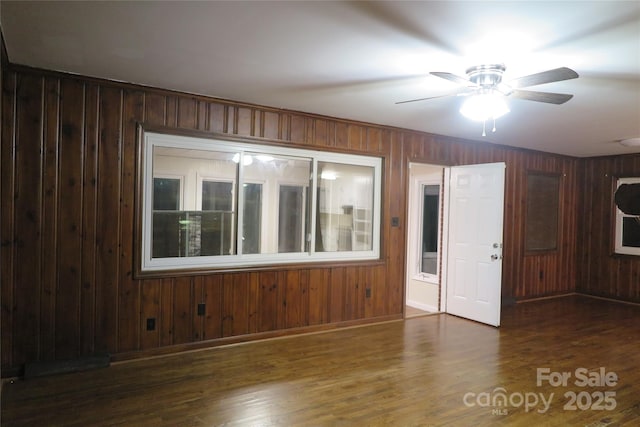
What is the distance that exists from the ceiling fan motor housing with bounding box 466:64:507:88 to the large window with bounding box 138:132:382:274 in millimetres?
2002

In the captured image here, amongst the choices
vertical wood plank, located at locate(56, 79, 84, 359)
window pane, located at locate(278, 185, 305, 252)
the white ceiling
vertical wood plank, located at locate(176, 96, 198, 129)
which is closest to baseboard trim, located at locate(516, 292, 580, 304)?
the white ceiling

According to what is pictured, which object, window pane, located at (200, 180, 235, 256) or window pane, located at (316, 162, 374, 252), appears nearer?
window pane, located at (200, 180, 235, 256)

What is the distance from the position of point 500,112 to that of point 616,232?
555 centimetres

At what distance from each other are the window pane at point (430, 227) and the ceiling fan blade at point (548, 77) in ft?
11.7

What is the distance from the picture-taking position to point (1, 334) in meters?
3.14

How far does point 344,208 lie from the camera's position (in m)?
4.94

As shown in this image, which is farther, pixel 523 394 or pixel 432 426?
pixel 523 394

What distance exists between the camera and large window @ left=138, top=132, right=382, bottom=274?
12.4ft

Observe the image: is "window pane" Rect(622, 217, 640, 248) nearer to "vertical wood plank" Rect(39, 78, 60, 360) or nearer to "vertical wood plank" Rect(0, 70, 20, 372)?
"vertical wood plank" Rect(39, 78, 60, 360)

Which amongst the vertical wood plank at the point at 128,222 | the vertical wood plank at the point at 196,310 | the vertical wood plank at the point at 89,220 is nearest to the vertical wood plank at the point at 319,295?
the vertical wood plank at the point at 196,310

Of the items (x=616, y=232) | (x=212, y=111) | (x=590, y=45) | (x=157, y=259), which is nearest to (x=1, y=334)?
→ (x=157, y=259)

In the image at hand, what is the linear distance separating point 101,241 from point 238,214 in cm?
124

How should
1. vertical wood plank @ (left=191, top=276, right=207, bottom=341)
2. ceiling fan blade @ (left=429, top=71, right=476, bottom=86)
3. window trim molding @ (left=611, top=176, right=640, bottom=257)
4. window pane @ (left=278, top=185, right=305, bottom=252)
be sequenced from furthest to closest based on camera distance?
window trim molding @ (left=611, top=176, right=640, bottom=257)
window pane @ (left=278, top=185, right=305, bottom=252)
vertical wood plank @ (left=191, top=276, right=207, bottom=341)
ceiling fan blade @ (left=429, top=71, right=476, bottom=86)

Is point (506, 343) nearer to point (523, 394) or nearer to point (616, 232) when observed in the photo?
point (523, 394)
